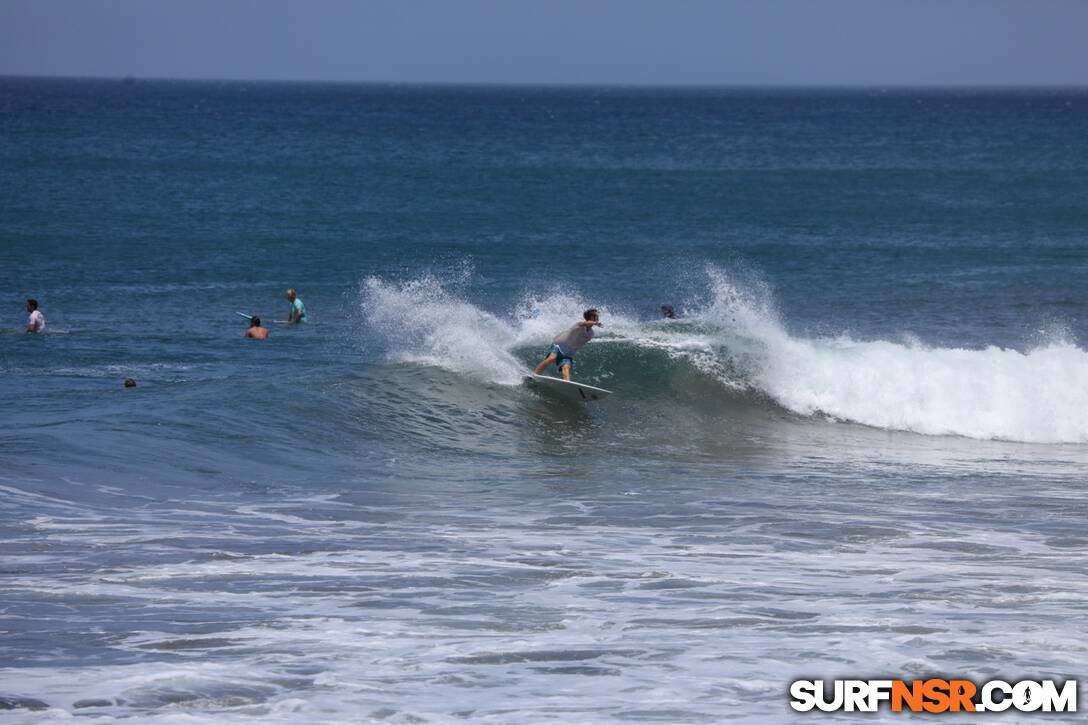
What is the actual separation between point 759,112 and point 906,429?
135 metres

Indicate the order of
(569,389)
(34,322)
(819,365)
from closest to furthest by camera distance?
(569,389) < (819,365) < (34,322)

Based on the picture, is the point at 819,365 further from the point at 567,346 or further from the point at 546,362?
the point at 546,362

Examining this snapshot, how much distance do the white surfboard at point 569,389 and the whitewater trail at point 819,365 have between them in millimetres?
769

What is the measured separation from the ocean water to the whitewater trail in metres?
0.07

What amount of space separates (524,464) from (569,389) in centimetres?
350

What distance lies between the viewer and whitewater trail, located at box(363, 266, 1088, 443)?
20.5 metres

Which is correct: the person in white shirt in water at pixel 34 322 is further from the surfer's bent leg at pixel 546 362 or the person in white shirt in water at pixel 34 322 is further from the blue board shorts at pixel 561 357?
the blue board shorts at pixel 561 357

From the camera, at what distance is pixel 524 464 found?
16.5m

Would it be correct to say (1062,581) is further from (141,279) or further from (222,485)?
(141,279)

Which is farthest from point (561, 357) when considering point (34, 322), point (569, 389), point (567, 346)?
point (34, 322)

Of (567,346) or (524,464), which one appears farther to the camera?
(567,346)

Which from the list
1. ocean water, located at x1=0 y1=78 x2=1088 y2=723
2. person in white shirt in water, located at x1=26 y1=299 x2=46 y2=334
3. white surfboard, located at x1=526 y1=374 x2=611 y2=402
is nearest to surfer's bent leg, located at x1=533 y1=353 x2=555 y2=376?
white surfboard, located at x1=526 y1=374 x2=611 y2=402

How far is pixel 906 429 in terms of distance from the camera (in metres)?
20.3

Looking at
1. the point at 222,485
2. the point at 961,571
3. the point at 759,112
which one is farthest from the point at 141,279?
the point at 759,112
